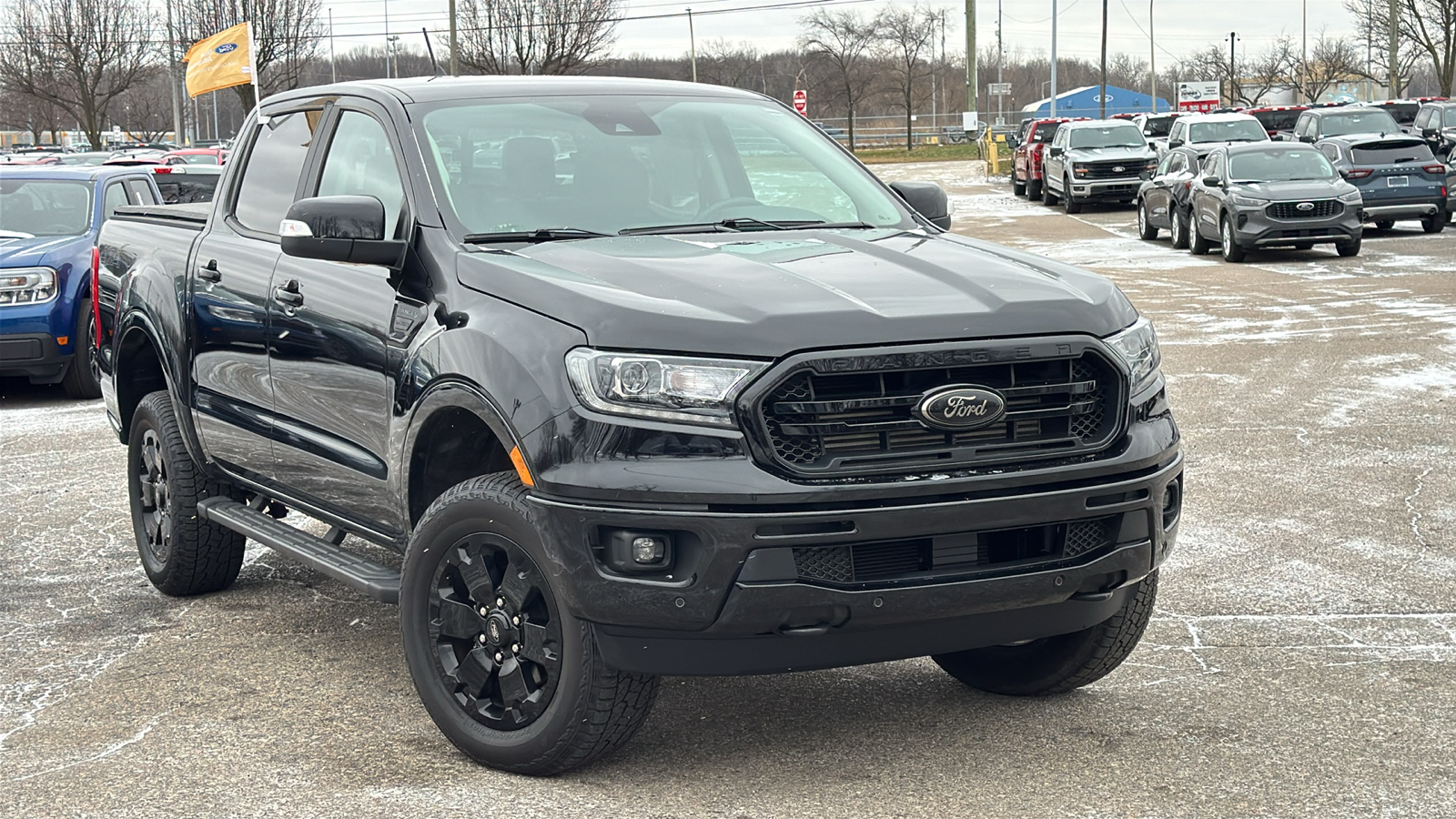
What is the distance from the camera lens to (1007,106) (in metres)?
136

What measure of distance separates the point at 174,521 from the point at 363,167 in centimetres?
180

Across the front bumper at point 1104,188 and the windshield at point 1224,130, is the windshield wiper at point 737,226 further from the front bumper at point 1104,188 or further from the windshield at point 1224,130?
the front bumper at point 1104,188

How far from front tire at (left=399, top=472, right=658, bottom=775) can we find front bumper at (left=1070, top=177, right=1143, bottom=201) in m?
30.1

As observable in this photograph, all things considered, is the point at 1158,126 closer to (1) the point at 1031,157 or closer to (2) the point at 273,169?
(1) the point at 1031,157

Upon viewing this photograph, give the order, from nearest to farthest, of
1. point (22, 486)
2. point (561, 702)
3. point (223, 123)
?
point (561, 702) < point (22, 486) < point (223, 123)

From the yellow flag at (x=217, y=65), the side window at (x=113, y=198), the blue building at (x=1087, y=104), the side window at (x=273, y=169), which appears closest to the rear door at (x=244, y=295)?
the side window at (x=273, y=169)

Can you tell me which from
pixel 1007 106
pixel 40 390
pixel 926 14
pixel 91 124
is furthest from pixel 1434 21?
pixel 1007 106

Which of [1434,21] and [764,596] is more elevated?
[1434,21]

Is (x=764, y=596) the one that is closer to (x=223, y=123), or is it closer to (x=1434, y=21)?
(x=1434, y=21)

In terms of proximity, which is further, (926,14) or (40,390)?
(926,14)

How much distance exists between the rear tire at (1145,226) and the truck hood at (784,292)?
863 inches

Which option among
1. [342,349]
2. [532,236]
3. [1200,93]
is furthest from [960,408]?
[1200,93]

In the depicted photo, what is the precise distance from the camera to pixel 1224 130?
31.3m

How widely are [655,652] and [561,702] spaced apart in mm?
306
